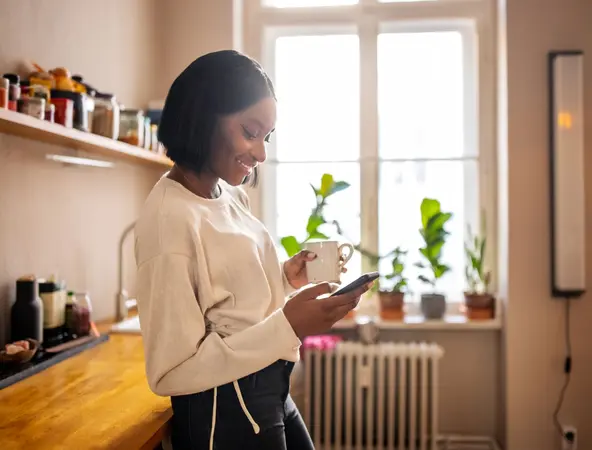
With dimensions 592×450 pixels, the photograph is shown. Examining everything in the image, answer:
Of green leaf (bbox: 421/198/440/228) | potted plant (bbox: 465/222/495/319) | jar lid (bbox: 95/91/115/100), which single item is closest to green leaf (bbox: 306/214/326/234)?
green leaf (bbox: 421/198/440/228)

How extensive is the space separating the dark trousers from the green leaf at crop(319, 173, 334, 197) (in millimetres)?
1626

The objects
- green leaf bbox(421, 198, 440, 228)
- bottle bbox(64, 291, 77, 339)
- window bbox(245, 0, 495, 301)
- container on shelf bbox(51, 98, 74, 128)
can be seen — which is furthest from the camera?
window bbox(245, 0, 495, 301)

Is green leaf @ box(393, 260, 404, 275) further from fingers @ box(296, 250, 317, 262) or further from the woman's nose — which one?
the woman's nose

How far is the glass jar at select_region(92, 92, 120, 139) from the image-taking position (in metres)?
1.89

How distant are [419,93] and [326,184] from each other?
76cm

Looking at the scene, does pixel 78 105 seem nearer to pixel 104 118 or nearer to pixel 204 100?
pixel 104 118

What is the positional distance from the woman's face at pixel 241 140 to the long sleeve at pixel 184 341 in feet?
0.70

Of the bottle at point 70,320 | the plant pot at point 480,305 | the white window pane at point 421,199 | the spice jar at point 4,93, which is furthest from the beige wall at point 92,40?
the plant pot at point 480,305

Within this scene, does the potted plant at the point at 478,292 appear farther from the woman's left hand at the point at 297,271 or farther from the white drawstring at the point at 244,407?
the white drawstring at the point at 244,407

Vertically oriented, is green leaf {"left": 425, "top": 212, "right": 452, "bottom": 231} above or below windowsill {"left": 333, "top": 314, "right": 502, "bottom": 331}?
above

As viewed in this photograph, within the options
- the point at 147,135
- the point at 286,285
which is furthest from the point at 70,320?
the point at 286,285

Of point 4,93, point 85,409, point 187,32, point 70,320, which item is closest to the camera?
point 85,409

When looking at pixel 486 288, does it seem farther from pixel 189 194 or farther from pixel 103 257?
pixel 189 194

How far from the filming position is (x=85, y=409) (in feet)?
4.05
